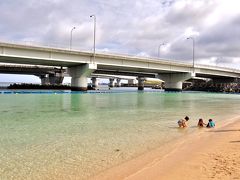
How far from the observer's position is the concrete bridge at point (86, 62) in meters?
53.9

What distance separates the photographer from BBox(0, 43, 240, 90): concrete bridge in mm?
53875

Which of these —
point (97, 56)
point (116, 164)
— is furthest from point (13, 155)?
point (97, 56)

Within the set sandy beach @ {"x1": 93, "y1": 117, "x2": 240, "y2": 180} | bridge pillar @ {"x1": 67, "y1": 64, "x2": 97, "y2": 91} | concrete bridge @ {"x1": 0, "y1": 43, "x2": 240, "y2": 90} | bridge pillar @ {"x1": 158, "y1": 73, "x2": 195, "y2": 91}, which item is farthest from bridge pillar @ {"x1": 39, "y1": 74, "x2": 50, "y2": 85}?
sandy beach @ {"x1": 93, "y1": 117, "x2": 240, "y2": 180}

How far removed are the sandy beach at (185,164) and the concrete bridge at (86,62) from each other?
4891 cm

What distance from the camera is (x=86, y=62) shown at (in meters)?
64.8

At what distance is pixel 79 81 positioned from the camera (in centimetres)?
7069

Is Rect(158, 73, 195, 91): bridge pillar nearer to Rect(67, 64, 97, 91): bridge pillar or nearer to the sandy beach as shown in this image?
Rect(67, 64, 97, 91): bridge pillar

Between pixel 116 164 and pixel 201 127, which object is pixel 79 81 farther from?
pixel 116 164

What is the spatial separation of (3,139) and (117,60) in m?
58.4

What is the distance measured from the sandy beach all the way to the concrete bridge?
48915mm

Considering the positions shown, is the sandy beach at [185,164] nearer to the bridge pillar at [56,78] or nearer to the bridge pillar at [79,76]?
the bridge pillar at [79,76]

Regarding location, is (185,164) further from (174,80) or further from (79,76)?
(174,80)

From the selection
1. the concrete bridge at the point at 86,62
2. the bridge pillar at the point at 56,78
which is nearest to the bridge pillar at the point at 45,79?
the bridge pillar at the point at 56,78

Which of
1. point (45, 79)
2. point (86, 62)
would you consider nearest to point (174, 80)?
point (86, 62)
